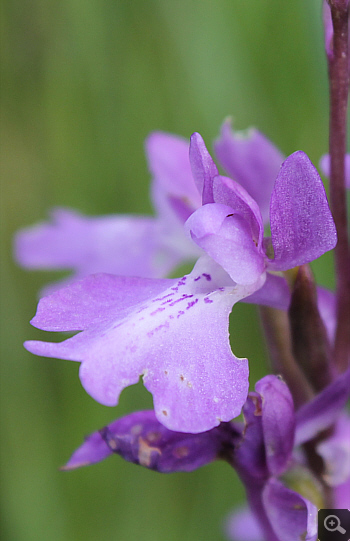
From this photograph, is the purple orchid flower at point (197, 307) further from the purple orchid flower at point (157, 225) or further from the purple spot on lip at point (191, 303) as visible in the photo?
the purple orchid flower at point (157, 225)

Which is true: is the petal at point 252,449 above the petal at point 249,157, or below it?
below

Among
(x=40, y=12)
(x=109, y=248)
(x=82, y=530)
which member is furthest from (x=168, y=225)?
(x=40, y=12)

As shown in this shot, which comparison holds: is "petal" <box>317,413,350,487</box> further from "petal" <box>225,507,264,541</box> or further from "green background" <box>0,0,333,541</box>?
"green background" <box>0,0,333,541</box>

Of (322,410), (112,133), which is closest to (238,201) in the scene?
(322,410)

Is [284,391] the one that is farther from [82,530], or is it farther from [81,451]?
[82,530]

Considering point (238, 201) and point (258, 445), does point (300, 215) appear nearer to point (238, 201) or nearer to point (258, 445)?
point (238, 201)

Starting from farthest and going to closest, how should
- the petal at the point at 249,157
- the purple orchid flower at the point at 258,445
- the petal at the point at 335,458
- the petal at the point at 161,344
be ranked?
the petal at the point at 249,157
the petal at the point at 335,458
the purple orchid flower at the point at 258,445
the petal at the point at 161,344

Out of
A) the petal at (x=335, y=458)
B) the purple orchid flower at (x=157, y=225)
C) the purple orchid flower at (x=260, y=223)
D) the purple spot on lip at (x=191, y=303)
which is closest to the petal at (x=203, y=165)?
the purple orchid flower at (x=260, y=223)
